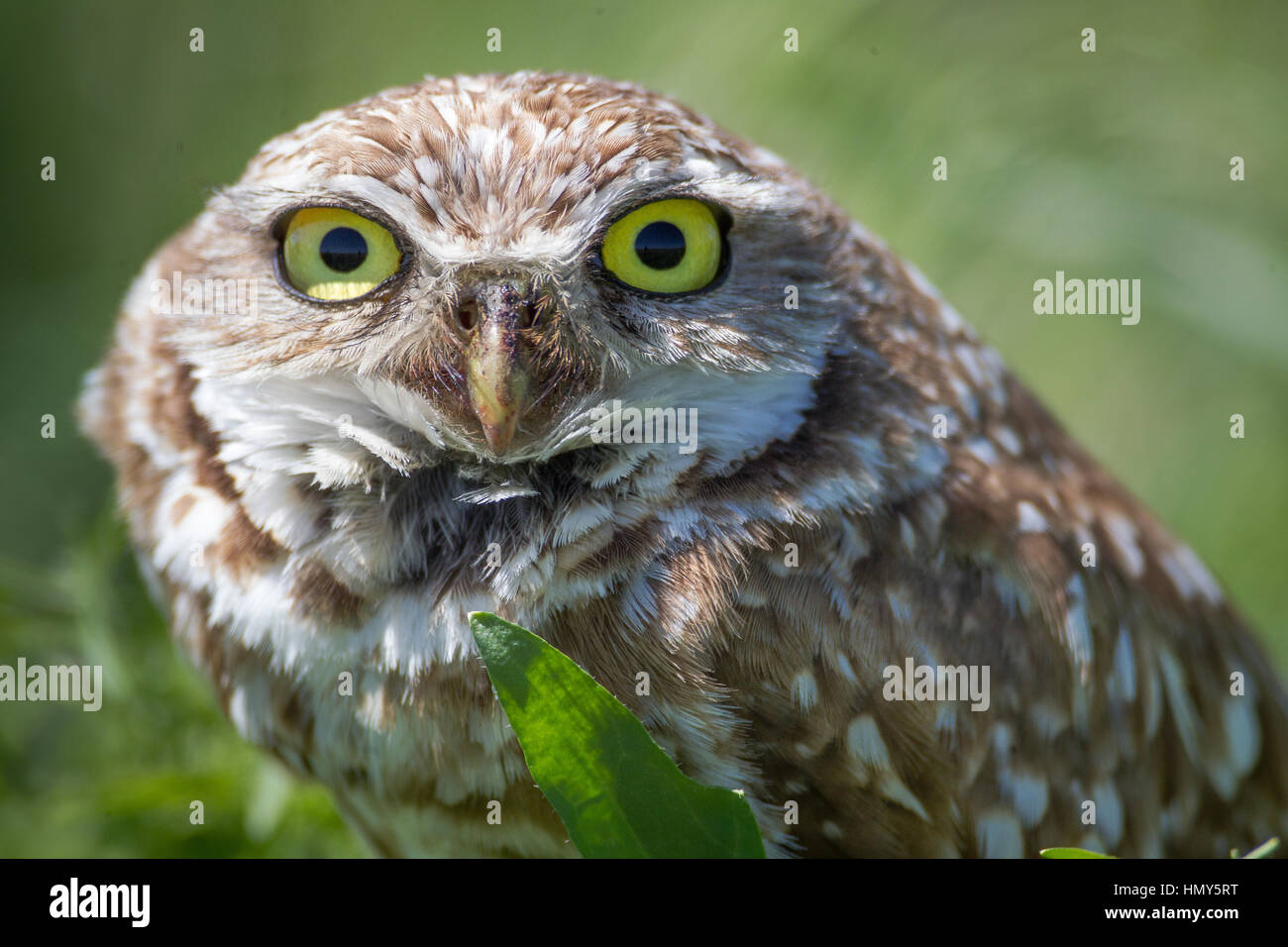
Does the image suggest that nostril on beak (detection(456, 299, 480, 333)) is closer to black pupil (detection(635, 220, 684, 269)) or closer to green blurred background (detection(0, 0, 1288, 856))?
black pupil (detection(635, 220, 684, 269))

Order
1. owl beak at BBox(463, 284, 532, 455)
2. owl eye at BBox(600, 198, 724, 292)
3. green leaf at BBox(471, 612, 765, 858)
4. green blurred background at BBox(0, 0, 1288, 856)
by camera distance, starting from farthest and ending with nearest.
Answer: green blurred background at BBox(0, 0, 1288, 856) → owl eye at BBox(600, 198, 724, 292) → owl beak at BBox(463, 284, 532, 455) → green leaf at BBox(471, 612, 765, 858)

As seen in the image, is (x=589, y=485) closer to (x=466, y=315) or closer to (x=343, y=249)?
(x=466, y=315)

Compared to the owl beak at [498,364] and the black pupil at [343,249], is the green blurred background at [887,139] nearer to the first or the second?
the black pupil at [343,249]

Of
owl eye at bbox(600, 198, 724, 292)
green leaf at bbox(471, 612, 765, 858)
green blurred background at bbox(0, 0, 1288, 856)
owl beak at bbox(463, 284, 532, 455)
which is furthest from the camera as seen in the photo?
green blurred background at bbox(0, 0, 1288, 856)

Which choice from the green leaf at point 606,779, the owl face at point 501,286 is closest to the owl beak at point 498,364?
the owl face at point 501,286

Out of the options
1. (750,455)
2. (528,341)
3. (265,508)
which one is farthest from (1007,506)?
(265,508)

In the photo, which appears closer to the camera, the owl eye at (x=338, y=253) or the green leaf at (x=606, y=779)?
the green leaf at (x=606, y=779)

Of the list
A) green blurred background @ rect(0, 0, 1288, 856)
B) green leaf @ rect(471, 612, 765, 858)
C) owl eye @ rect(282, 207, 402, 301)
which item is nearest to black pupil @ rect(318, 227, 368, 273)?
owl eye @ rect(282, 207, 402, 301)
